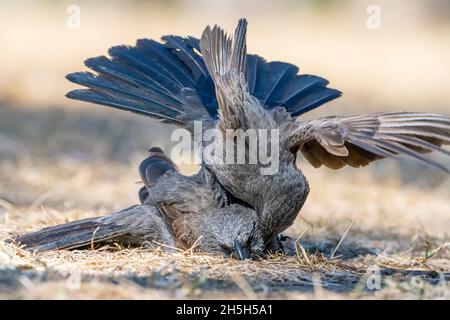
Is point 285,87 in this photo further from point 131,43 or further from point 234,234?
point 131,43

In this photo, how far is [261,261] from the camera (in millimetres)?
5266

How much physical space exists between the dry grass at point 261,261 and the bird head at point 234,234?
0.11 metres

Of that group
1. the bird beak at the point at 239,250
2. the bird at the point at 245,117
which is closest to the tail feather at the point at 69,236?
the bird at the point at 245,117

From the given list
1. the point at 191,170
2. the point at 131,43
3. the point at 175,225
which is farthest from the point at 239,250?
the point at 131,43

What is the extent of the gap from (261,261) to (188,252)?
0.47 metres

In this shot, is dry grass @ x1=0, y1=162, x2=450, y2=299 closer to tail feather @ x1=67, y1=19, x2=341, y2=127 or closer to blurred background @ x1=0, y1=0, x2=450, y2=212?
blurred background @ x1=0, y1=0, x2=450, y2=212

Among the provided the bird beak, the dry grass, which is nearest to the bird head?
Answer: the bird beak

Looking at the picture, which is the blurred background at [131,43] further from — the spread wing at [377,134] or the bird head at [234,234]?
the spread wing at [377,134]

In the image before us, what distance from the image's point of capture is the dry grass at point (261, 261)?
4.38 meters

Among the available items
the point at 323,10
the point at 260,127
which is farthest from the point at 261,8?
the point at 260,127

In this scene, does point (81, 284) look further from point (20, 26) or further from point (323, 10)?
point (323, 10)

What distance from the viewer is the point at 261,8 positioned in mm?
25016

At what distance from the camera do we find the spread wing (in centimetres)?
495
